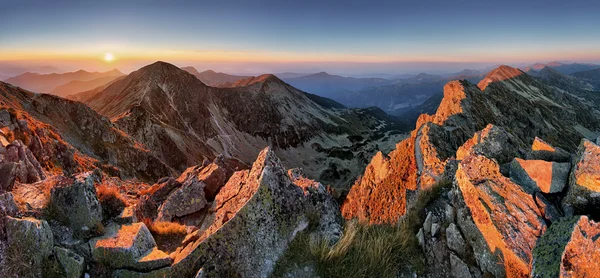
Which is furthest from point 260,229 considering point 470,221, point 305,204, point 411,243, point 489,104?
point 489,104

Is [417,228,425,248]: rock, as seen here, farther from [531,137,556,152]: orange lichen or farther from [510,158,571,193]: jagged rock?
[531,137,556,152]: orange lichen

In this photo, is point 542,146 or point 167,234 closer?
point 167,234

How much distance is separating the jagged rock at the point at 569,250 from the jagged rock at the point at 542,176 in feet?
5.14

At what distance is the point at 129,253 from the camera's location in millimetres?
6676

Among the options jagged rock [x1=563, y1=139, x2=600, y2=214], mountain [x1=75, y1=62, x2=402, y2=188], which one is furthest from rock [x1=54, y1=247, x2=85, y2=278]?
mountain [x1=75, y1=62, x2=402, y2=188]

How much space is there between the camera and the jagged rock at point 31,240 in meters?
5.96

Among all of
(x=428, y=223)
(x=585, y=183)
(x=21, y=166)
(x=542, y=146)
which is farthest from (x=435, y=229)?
(x=21, y=166)

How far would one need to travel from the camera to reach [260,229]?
6977mm

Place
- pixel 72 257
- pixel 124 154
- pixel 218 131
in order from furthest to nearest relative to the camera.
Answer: pixel 218 131, pixel 124 154, pixel 72 257

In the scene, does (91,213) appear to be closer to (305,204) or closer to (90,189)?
(90,189)

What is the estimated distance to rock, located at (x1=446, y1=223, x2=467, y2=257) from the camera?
7184mm

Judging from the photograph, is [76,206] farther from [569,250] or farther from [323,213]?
[569,250]

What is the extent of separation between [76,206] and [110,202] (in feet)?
6.08

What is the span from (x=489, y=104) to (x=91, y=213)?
94.9 m
